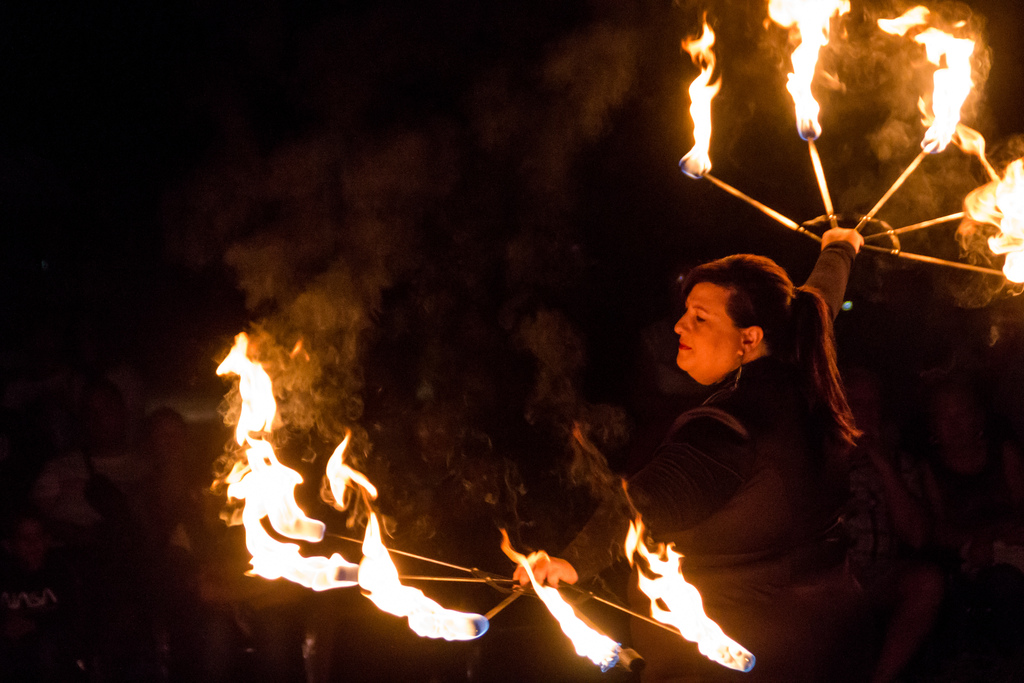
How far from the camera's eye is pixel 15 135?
5.29 meters

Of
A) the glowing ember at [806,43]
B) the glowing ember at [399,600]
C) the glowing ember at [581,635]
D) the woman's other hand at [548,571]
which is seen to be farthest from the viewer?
the glowing ember at [806,43]

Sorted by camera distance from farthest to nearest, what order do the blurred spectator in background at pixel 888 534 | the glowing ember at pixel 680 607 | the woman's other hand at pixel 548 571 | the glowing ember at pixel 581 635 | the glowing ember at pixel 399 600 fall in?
the blurred spectator in background at pixel 888 534, the woman's other hand at pixel 548 571, the glowing ember at pixel 399 600, the glowing ember at pixel 581 635, the glowing ember at pixel 680 607

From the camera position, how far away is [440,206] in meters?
4.99

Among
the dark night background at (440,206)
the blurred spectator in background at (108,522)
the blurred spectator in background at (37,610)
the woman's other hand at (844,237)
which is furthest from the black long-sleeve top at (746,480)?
the blurred spectator in background at (37,610)

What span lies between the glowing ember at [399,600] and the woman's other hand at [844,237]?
202cm

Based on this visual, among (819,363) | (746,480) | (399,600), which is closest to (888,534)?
(819,363)

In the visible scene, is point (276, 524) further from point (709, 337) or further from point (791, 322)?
point (791, 322)

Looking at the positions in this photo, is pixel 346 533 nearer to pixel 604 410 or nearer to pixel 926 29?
pixel 604 410

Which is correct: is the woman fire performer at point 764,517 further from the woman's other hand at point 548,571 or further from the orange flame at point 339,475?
the orange flame at point 339,475

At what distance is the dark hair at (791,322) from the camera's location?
Answer: 2674 millimetres

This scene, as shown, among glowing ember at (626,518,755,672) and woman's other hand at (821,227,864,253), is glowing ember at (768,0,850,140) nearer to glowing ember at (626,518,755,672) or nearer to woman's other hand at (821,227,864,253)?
woman's other hand at (821,227,864,253)

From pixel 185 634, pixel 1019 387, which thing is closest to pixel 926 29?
pixel 1019 387

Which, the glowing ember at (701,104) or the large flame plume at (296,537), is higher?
the glowing ember at (701,104)

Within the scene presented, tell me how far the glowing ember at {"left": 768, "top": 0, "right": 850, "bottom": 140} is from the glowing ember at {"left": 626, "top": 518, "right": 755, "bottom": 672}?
172cm
